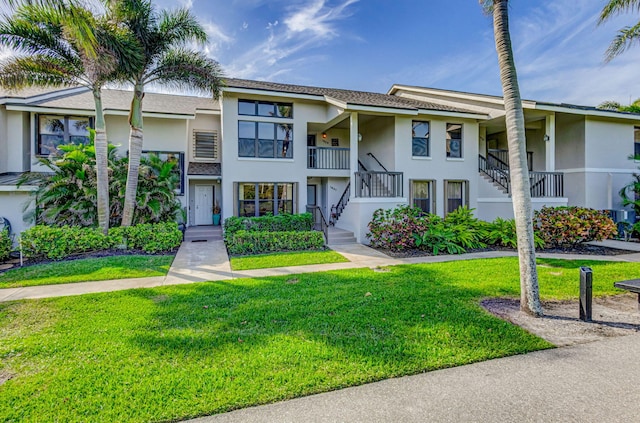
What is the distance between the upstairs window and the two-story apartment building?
5cm

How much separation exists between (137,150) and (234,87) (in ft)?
15.0

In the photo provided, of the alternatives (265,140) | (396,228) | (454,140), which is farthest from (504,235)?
(265,140)

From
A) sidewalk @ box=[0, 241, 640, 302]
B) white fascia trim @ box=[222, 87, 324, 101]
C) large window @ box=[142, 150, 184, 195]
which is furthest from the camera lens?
large window @ box=[142, 150, 184, 195]

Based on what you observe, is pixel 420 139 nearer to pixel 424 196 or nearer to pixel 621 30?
pixel 424 196

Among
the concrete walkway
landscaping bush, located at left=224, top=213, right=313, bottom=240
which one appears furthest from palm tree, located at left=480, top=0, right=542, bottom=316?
landscaping bush, located at left=224, top=213, right=313, bottom=240

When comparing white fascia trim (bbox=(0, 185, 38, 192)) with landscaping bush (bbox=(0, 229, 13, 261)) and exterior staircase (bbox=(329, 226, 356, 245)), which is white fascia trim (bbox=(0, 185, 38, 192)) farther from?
exterior staircase (bbox=(329, 226, 356, 245))

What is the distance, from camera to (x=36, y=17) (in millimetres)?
9508

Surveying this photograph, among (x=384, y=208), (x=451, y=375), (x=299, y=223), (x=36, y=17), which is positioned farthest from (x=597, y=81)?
(x=36, y=17)

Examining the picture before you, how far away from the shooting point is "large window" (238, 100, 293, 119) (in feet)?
46.3

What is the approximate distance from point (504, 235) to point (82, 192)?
1555cm

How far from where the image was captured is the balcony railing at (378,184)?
43.8 feet

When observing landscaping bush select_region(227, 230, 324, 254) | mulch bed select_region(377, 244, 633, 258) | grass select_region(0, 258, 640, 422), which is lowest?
grass select_region(0, 258, 640, 422)

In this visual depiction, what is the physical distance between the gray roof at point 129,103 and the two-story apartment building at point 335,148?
3.6 inches

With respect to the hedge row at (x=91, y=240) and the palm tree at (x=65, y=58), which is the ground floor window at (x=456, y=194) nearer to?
the hedge row at (x=91, y=240)
